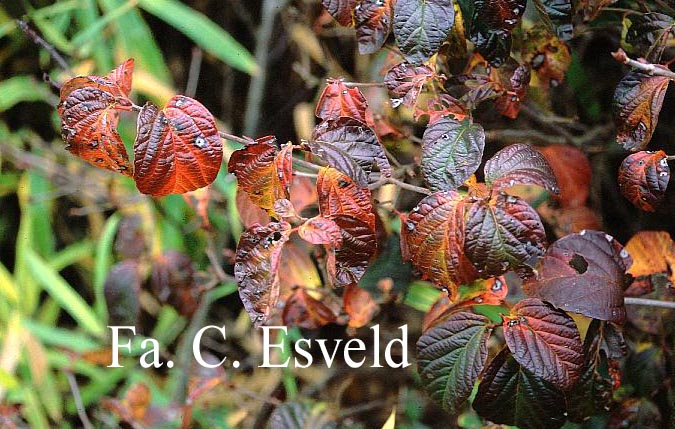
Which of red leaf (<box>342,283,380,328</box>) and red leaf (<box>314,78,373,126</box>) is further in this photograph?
red leaf (<box>342,283,380,328</box>)

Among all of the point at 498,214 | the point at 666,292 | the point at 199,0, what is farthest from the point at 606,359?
the point at 199,0

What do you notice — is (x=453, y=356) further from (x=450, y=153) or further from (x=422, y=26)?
(x=422, y=26)

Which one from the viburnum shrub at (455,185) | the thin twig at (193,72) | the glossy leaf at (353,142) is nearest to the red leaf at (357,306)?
the viburnum shrub at (455,185)

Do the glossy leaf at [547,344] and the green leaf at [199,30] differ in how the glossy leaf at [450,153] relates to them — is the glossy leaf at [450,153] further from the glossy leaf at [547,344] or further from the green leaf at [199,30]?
the green leaf at [199,30]

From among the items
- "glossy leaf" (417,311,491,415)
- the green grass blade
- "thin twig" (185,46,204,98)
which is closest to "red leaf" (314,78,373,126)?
"glossy leaf" (417,311,491,415)

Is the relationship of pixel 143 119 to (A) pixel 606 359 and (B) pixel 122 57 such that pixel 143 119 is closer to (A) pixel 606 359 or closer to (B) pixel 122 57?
(A) pixel 606 359

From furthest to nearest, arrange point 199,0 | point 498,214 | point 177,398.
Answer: point 199,0 → point 177,398 → point 498,214

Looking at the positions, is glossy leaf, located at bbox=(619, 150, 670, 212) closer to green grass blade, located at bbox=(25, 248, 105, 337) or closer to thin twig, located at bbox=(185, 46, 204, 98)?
thin twig, located at bbox=(185, 46, 204, 98)
